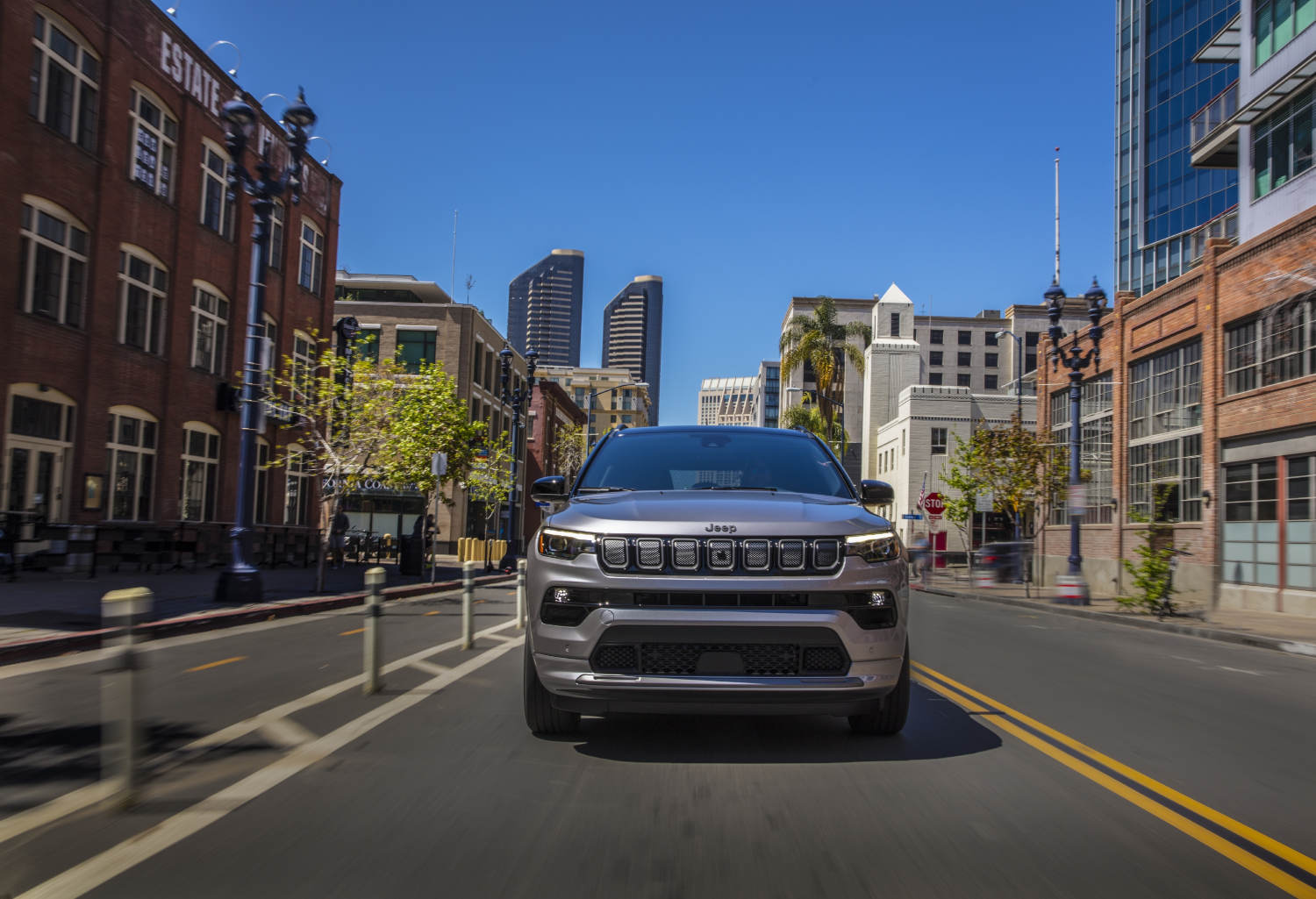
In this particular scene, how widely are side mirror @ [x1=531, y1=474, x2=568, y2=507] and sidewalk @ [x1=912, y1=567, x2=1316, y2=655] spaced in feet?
40.5

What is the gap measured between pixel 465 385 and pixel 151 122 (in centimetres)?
2822

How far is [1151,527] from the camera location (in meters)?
20.1

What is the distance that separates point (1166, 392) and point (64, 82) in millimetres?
29133

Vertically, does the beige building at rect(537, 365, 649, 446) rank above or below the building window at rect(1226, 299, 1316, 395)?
above

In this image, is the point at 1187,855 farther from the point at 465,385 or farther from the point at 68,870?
the point at 465,385

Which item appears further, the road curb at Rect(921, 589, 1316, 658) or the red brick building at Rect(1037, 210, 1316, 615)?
the red brick building at Rect(1037, 210, 1316, 615)

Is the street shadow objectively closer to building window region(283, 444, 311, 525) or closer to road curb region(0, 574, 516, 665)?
road curb region(0, 574, 516, 665)

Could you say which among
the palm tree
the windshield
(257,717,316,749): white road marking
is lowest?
(257,717,316,749): white road marking

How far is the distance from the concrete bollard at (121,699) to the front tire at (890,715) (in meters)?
3.60

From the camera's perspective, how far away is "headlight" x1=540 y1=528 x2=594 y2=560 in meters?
5.21

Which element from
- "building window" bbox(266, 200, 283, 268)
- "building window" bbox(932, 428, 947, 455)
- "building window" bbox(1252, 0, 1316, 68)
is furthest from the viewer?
"building window" bbox(932, 428, 947, 455)

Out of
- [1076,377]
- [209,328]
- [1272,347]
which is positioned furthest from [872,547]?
[209,328]

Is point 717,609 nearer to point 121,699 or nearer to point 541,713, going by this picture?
point 541,713

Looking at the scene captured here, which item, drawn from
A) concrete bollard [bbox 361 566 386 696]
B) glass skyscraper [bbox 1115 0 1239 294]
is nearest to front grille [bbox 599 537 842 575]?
concrete bollard [bbox 361 566 386 696]
